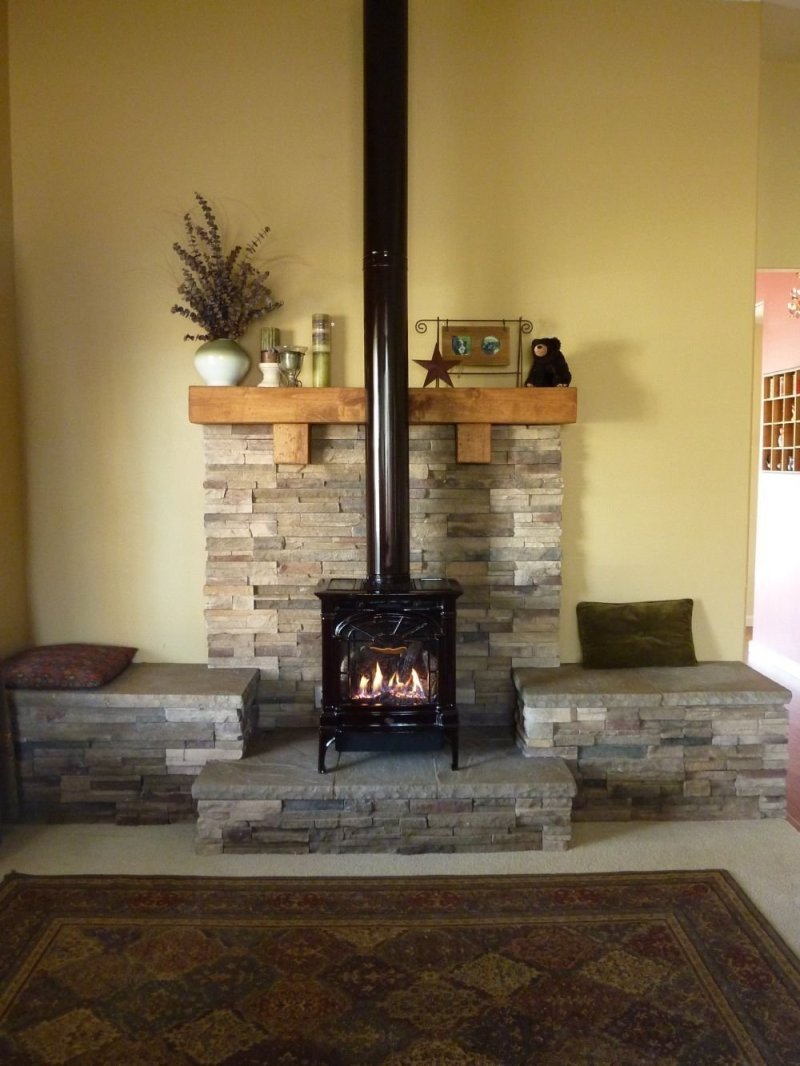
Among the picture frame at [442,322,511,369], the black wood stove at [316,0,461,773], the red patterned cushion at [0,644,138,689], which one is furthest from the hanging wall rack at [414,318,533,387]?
the red patterned cushion at [0,644,138,689]

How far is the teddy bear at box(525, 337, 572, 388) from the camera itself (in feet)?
10.8

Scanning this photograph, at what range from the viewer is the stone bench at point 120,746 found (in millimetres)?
3070

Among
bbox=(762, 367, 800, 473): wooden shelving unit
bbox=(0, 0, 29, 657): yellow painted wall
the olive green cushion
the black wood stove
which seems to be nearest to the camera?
the black wood stove

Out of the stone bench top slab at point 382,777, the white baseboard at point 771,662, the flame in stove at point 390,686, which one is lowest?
the white baseboard at point 771,662

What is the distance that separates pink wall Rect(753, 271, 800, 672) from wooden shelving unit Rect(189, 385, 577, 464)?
2.61 m

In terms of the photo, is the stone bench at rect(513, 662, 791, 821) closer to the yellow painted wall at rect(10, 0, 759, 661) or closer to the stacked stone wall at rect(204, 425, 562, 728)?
the stacked stone wall at rect(204, 425, 562, 728)

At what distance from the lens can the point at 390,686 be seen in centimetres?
302

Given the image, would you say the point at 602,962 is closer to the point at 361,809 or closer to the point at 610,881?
the point at 610,881

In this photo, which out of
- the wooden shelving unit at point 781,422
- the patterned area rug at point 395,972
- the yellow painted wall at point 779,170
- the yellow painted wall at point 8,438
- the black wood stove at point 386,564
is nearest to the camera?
the patterned area rug at point 395,972

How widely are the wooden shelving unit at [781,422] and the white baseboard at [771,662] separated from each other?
117cm

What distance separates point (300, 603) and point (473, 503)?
32.4 inches

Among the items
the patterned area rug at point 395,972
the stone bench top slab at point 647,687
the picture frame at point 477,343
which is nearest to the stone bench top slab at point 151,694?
the patterned area rug at point 395,972

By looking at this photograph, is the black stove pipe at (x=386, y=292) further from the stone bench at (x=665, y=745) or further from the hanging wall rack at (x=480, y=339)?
the stone bench at (x=665, y=745)

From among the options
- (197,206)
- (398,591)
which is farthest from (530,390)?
(197,206)
